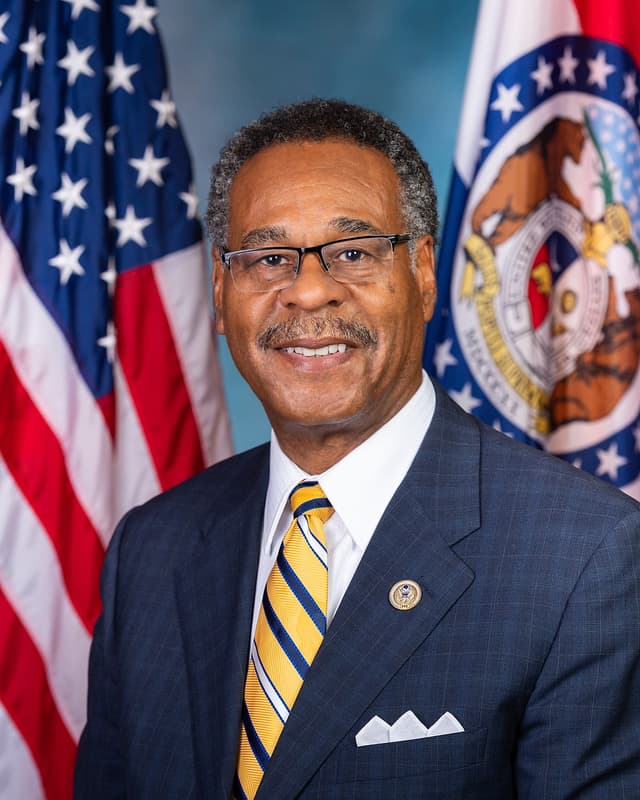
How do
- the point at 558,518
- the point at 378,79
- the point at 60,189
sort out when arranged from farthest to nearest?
the point at 378,79 < the point at 60,189 < the point at 558,518

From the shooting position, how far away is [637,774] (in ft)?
5.53

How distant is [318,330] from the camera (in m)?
1.99

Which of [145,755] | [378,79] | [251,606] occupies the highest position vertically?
[378,79]

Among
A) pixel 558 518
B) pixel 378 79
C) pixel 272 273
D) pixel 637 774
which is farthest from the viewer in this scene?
pixel 378 79

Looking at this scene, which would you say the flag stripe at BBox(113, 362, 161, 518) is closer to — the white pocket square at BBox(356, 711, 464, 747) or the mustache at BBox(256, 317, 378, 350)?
the mustache at BBox(256, 317, 378, 350)

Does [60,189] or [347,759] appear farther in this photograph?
[60,189]

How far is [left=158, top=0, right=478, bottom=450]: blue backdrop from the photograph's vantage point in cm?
423

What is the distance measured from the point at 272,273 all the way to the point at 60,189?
125 cm

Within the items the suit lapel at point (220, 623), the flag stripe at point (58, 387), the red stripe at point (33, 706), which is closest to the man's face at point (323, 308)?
the suit lapel at point (220, 623)

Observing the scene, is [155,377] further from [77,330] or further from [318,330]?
[318,330]

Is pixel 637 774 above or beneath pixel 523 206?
beneath

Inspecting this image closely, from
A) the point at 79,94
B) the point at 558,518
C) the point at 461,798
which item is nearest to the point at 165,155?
the point at 79,94

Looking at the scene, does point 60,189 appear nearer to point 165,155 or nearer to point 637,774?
point 165,155

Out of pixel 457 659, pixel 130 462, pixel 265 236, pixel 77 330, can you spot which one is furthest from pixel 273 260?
pixel 130 462
